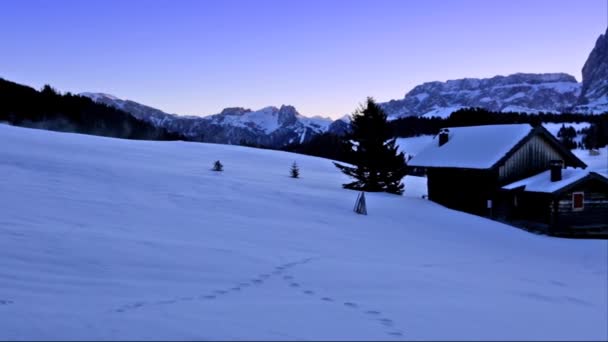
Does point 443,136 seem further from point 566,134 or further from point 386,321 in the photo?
point 566,134

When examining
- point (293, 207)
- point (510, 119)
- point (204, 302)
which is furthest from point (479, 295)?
point (510, 119)

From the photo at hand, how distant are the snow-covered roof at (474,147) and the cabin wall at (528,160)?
71cm

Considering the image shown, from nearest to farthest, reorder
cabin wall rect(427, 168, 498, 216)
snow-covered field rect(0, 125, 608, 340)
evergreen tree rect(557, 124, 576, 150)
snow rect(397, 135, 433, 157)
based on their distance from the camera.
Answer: snow-covered field rect(0, 125, 608, 340)
cabin wall rect(427, 168, 498, 216)
evergreen tree rect(557, 124, 576, 150)
snow rect(397, 135, 433, 157)

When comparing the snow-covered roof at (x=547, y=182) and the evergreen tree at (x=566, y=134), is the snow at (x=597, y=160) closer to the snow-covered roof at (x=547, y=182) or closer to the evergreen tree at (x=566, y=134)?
the evergreen tree at (x=566, y=134)

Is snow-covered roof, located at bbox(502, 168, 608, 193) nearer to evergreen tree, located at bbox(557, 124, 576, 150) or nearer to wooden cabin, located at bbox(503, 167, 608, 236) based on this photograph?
wooden cabin, located at bbox(503, 167, 608, 236)

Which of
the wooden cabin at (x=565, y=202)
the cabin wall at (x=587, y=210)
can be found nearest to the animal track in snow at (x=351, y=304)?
the wooden cabin at (x=565, y=202)

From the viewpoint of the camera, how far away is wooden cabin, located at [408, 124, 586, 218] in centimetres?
2509

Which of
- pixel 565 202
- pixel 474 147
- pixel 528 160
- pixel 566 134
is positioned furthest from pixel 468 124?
pixel 566 134

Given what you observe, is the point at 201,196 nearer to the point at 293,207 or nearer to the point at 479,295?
the point at 293,207

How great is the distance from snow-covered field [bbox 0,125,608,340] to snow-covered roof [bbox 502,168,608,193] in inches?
180

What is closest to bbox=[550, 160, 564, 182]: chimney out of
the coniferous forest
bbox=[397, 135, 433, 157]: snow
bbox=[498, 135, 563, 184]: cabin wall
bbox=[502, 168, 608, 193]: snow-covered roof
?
bbox=[502, 168, 608, 193]: snow-covered roof

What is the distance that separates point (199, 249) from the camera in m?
9.53

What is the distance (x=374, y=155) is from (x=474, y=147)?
6971 mm

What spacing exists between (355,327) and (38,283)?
15.3ft
